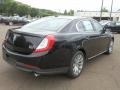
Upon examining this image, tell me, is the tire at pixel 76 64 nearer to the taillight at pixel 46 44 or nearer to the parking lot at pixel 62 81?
the parking lot at pixel 62 81

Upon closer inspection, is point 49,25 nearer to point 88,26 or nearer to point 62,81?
point 88,26

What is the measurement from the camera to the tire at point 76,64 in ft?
15.8

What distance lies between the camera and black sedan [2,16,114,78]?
418cm

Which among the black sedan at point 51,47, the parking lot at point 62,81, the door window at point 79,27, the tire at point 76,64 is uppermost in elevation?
the door window at point 79,27

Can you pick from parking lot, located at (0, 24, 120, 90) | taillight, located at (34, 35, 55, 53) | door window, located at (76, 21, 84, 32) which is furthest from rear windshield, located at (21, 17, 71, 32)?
parking lot, located at (0, 24, 120, 90)

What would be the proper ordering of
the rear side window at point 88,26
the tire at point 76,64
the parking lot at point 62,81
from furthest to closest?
the rear side window at point 88,26 < the tire at point 76,64 < the parking lot at point 62,81

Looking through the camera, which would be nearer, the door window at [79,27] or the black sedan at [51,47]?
the black sedan at [51,47]

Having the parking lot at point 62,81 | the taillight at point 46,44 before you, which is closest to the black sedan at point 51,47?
the taillight at point 46,44

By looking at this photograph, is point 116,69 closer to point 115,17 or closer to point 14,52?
point 14,52

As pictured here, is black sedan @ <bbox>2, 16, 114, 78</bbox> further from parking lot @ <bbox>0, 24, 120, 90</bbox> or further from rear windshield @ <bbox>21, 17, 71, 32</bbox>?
parking lot @ <bbox>0, 24, 120, 90</bbox>

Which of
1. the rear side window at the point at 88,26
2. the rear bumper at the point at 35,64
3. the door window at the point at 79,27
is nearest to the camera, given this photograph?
the rear bumper at the point at 35,64

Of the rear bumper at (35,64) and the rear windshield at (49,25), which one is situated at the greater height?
the rear windshield at (49,25)

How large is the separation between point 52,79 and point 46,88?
0.56m

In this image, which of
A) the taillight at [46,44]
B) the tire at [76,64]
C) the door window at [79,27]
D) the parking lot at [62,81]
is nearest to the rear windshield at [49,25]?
the door window at [79,27]
